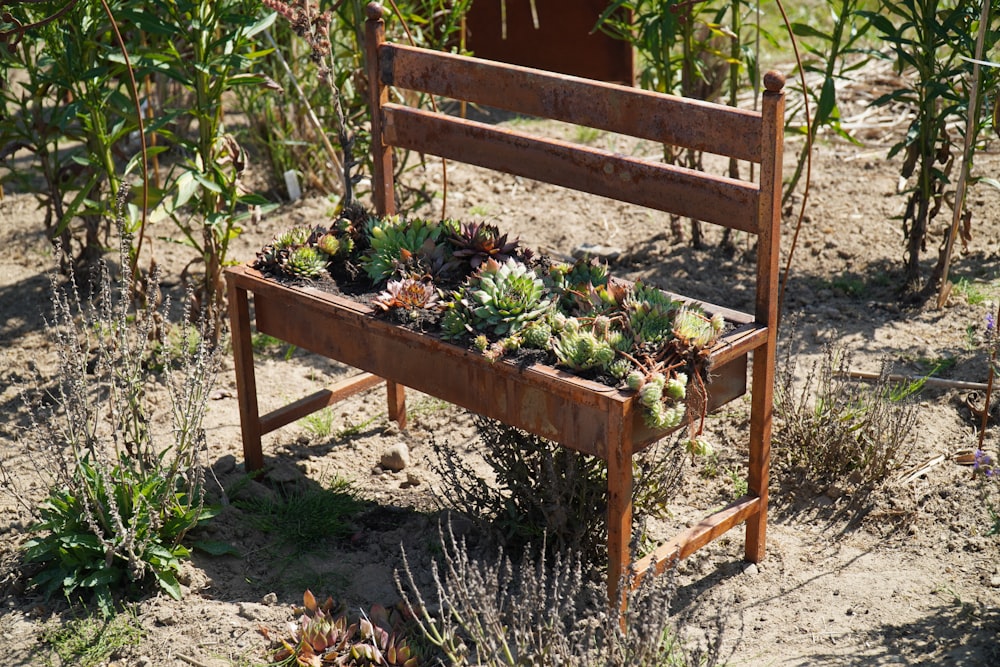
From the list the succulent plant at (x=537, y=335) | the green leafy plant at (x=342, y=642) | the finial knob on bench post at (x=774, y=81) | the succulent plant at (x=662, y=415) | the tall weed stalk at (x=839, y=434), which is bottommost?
the green leafy plant at (x=342, y=642)

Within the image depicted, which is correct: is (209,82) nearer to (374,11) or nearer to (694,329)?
(374,11)

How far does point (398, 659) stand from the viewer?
3266mm

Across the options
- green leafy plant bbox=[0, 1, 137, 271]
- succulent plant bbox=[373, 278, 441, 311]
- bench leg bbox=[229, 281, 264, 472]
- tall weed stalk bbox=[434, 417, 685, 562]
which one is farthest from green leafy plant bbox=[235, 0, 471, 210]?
tall weed stalk bbox=[434, 417, 685, 562]

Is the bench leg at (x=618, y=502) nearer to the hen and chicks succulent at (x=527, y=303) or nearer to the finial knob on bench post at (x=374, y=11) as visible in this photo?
the hen and chicks succulent at (x=527, y=303)

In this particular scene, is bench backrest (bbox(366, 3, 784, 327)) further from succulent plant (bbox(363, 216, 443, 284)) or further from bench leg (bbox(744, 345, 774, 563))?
succulent plant (bbox(363, 216, 443, 284))

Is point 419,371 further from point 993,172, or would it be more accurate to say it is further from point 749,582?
point 993,172

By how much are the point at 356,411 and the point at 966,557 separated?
2408 mm

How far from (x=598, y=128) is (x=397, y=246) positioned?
0.76 meters

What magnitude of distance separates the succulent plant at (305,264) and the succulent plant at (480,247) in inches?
18.0

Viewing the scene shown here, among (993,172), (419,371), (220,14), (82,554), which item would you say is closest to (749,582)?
(419,371)

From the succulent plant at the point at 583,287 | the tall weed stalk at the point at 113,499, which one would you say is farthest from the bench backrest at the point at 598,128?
the tall weed stalk at the point at 113,499

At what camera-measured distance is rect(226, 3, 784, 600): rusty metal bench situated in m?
3.18

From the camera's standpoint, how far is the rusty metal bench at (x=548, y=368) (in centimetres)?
318

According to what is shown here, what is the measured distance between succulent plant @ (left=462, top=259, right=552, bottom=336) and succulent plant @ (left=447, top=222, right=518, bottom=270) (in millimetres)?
268
